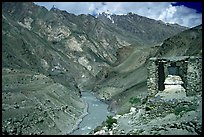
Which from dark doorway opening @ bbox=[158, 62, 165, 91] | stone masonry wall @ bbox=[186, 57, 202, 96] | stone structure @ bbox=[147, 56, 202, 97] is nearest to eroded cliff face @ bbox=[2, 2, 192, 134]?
dark doorway opening @ bbox=[158, 62, 165, 91]

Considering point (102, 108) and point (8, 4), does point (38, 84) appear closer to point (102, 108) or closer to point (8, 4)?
point (102, 108)

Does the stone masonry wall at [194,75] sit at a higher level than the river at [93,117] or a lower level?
higher

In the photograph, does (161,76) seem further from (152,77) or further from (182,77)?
(182,77)

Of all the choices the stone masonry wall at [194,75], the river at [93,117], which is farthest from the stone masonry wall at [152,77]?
the river at [93,117]

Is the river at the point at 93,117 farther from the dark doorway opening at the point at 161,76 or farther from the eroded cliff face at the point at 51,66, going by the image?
the dark doorway opening at the point at 161,76

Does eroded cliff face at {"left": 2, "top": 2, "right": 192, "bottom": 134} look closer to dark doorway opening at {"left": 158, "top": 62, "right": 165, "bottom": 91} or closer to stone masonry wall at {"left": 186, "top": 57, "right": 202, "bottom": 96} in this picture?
dark doorway opening at {"left": 158, "top": 62, "right": 165, "bottom": 91}

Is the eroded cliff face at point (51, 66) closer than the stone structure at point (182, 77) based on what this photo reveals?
No

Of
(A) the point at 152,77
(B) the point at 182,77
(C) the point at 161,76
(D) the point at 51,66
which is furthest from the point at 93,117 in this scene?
(D) the point at 51,66
